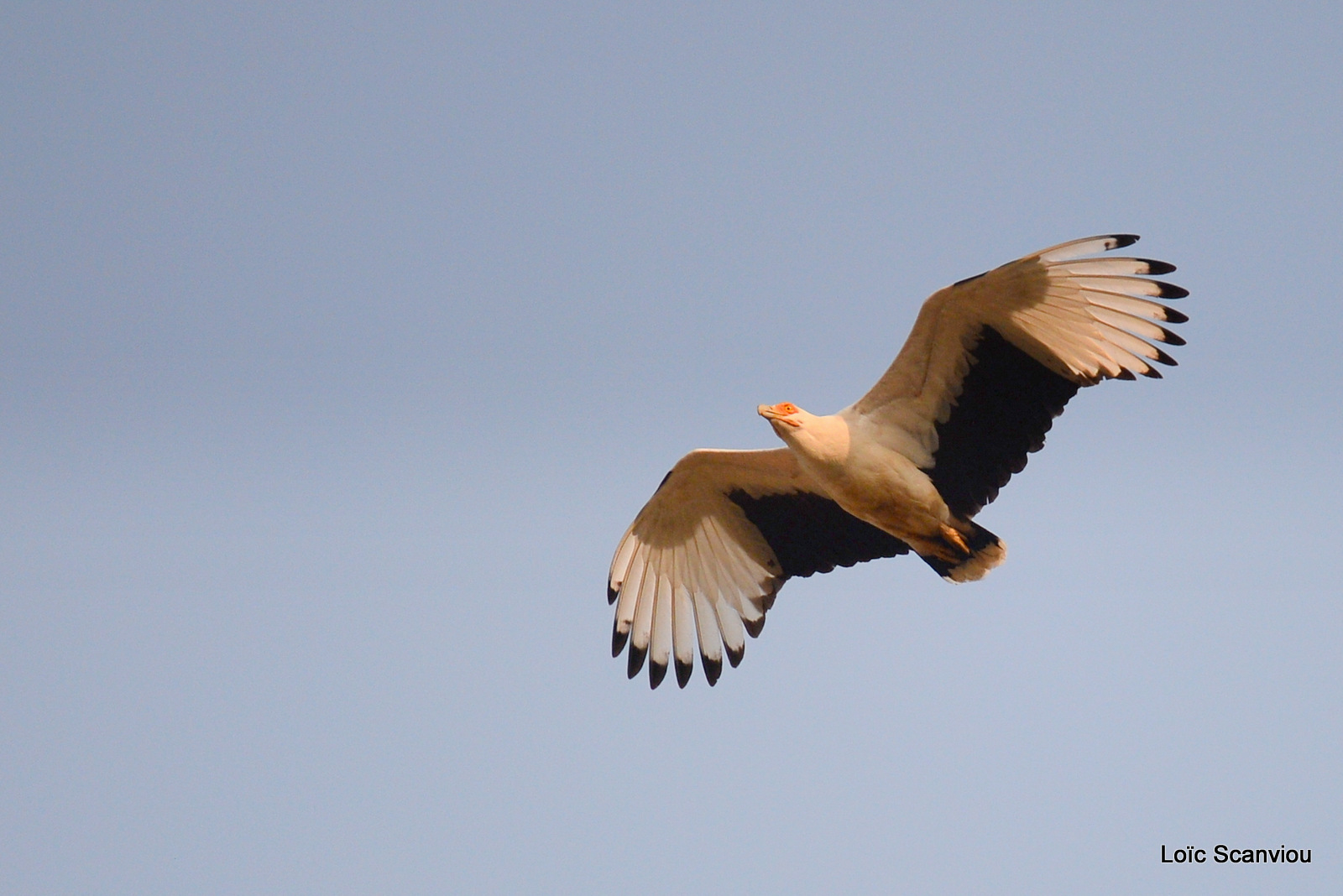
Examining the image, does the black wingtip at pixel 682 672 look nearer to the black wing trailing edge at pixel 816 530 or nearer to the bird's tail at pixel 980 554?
the black wing trailing edge at pixel 816 530

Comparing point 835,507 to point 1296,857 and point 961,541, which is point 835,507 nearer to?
point 961,541

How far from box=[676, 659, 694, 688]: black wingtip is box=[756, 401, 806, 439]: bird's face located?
2.24 m

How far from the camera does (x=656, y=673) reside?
1015 centimetres

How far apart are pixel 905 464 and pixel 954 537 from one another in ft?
1.84

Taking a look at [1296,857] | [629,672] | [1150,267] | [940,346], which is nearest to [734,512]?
[629,672]

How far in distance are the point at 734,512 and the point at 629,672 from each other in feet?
4.41

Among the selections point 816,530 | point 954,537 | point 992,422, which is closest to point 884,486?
point 954,537

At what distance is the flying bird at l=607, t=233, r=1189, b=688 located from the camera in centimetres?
830

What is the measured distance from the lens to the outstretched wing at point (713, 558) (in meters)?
9.70

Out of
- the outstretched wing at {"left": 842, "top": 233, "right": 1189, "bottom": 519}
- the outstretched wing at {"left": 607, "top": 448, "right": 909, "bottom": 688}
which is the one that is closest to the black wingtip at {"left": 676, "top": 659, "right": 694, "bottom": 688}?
the outstretched wing at {"left": 607, "top": 448, "right": 909, "bottom": 688}

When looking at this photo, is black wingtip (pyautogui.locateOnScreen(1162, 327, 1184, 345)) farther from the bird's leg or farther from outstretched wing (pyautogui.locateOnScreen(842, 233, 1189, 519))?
the bird's leg

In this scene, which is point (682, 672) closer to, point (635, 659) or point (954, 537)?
point (635, 659)

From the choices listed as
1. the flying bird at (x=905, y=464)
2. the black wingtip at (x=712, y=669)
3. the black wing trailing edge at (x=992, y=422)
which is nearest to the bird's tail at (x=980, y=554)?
the flying bird at (x=905, y=464)

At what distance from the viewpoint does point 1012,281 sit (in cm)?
816
